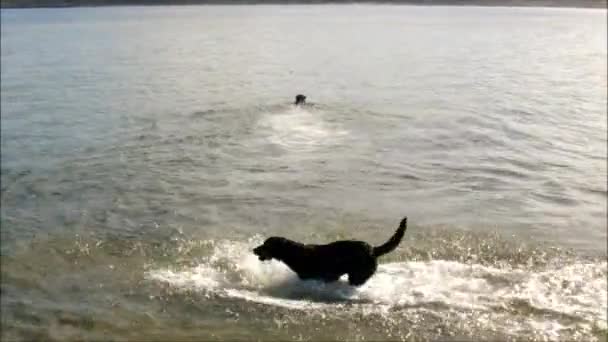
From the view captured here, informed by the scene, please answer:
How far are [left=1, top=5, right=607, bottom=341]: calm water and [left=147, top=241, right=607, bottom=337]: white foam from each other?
46mm

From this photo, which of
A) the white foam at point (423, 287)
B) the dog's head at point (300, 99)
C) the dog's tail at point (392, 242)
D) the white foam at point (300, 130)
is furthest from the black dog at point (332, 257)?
the dog's head at point (300, 99)

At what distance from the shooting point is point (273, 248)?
11805 mm

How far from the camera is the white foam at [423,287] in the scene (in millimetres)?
11023

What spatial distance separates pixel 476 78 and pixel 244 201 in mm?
25798

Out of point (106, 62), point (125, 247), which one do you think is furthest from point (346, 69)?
point (125, 247)

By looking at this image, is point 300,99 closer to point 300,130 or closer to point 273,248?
point 300,130

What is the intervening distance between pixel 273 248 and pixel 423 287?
273cm

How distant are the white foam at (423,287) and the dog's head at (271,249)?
56 centimetres

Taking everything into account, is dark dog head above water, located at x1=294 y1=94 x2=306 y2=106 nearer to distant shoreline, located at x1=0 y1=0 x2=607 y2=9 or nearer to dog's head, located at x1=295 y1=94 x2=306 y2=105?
dog's head, located at x1=295 y1=94 x2=306 y2=105

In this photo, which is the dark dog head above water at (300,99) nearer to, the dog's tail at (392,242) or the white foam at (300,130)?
the white foam at (300,130)

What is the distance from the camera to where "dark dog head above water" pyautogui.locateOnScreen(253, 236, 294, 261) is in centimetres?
1174

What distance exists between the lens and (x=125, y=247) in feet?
46.3

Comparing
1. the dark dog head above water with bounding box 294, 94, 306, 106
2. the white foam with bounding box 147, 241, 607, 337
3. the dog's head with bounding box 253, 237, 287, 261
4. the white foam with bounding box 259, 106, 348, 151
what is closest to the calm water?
the white foam with bounding box 147, 241, 607, 337

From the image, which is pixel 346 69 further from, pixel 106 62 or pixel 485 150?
pixel 485 150
